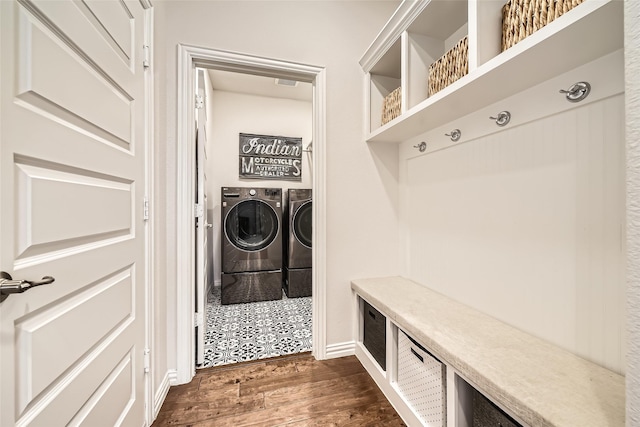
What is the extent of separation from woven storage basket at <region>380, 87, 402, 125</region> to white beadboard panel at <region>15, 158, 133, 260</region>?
5.15ft

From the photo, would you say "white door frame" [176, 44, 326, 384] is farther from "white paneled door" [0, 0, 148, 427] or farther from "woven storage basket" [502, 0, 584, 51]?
"woven storage basket" [502, 0, 584, 51]

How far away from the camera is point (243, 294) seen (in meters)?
3.13

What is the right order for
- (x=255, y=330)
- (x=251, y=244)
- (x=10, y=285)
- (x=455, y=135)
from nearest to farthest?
(x=10, y=285) → (x=455, y=135) → (x=255, y=330) → (x=251, y=244)

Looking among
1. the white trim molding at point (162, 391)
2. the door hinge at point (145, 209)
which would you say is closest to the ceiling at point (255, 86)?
the door hinge at point (145, 209)

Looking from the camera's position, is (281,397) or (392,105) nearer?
(281,397)

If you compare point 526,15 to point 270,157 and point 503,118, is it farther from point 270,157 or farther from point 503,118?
point 270,157

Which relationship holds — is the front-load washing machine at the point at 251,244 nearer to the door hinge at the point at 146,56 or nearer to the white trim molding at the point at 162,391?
the white trim molding at the point at 162,391

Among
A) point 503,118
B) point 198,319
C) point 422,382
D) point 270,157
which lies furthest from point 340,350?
point 270,157

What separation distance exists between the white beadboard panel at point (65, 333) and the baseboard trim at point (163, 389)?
2.07 ft

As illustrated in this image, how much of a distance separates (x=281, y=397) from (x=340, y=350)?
0.58 meters

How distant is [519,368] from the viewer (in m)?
0.88

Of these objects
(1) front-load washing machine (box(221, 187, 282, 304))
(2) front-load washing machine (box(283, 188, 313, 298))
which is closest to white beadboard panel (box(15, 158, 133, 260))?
(1) front-load washing machine (box(221, 187, 282, 304))

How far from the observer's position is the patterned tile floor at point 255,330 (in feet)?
6.66

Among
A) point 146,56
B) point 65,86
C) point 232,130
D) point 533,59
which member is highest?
point 232,130
